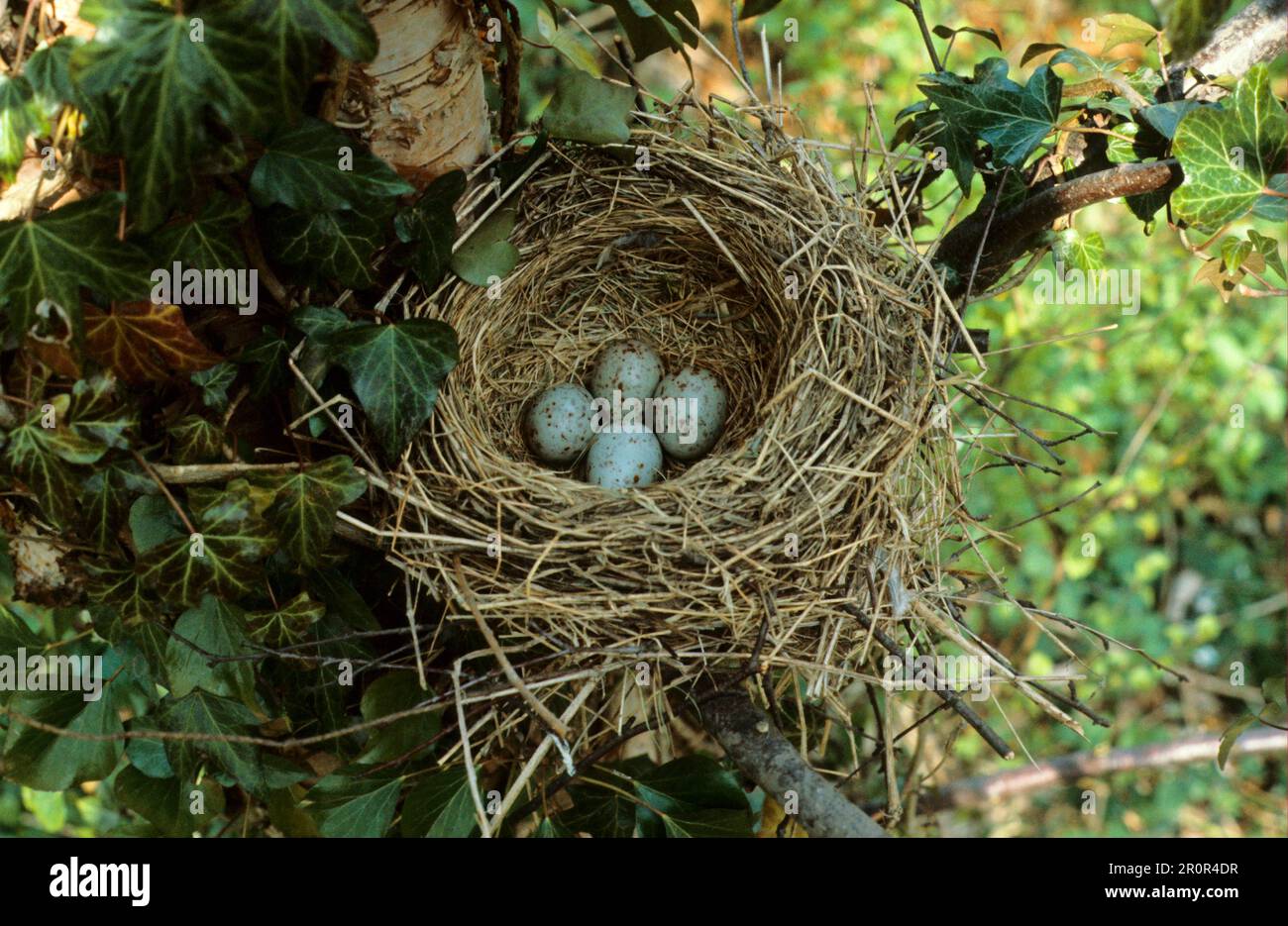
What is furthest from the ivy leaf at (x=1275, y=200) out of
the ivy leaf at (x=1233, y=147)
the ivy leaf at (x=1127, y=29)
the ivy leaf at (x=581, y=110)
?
the ivy leaf at (x=581, y=110)

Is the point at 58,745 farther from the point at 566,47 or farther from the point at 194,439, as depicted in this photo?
the point at 566,47

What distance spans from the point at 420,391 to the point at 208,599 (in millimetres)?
284

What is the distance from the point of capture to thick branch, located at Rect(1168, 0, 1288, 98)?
3.93ft

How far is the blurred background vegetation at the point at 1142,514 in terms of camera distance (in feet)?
9.15

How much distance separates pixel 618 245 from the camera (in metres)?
1.49

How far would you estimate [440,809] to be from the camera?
1.07 meters

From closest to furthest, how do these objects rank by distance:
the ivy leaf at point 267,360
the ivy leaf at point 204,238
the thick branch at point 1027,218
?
the ivy leaf at point 204,238 < the ivy leaf at point 267,360 < the thick branch at point 1027,218

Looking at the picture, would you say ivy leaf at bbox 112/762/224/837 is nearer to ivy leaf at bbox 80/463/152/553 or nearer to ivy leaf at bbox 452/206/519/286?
ivy leaf at bbox 80/463/152/553

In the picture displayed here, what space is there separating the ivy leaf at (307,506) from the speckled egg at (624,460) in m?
0.48

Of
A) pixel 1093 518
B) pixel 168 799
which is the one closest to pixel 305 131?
pixel 168 799

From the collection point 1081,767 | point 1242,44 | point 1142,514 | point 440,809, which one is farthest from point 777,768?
point 1142,514

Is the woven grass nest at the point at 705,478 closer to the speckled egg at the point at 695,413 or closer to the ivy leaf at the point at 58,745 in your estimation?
the speckled egg at the point at 695,413

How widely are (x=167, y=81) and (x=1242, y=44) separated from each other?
1.11 meters

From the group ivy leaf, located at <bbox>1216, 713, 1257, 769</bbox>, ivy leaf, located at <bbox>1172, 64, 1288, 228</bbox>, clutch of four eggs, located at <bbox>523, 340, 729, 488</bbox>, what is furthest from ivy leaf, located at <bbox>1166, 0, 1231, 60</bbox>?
clutch of four eggs, located at <bbox>523, 340, 729, 488</bbox>
